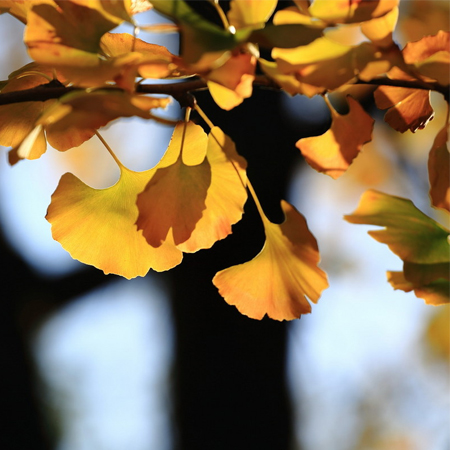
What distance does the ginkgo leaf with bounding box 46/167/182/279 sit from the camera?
306mm

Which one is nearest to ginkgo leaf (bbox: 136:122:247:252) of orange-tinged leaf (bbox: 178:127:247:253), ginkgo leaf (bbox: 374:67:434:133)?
orange-tinged leaf (bbox: 178:127:247:253)

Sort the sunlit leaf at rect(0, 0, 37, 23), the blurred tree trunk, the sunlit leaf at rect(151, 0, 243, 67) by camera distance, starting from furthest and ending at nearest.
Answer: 1. the blurred tree trunk
2. the sunlit leaf at rect(0, 0, 37, 23)
3. the sunlit leaf at rect(151, 0, 243, 67)

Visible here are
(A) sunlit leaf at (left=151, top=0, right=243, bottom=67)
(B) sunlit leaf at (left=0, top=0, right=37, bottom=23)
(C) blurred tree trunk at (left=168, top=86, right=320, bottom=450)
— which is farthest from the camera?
(C) blurred tree trunk at (left=168, top=86, right=320, bottom=450)

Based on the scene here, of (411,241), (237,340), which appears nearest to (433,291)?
(411,241)

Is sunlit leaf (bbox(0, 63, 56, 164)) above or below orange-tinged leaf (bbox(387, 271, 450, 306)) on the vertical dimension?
above

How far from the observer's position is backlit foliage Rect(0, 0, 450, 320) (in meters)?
0.20

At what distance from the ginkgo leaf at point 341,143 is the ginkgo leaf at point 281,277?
3 centimetres

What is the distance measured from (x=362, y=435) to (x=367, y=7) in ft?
9.28

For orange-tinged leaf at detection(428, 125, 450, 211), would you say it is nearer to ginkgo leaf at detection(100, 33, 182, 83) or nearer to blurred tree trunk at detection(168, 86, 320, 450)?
ginkgo leaf at detection(100, 33, 182, 83)

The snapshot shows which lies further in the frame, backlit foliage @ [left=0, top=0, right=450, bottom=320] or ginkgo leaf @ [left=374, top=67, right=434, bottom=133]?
ginkgo leaf @ [left=374, top=67, right=434, bottom=133]

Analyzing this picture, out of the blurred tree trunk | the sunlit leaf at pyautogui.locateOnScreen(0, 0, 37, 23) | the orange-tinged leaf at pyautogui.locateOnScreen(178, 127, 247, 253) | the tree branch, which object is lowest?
the blurred tree trunk

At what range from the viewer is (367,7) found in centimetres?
21

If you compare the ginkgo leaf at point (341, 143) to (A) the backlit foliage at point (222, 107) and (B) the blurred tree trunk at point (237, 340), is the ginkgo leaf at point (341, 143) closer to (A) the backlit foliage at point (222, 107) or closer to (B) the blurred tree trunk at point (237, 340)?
(A) the backlit foliage at point (222, 107)

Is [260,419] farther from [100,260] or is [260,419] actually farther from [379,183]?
[379,183]
